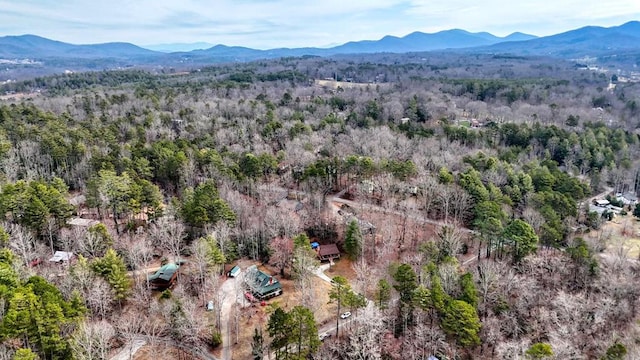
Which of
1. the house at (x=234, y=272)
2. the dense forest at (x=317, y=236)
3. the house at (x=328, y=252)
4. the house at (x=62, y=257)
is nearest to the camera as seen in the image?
the dense forest at (x=317, y=236)

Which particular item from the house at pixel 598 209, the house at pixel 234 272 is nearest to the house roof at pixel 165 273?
the house at pixel 234 272

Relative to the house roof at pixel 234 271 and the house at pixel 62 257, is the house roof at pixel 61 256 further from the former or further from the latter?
the house roof at pixel 234 271

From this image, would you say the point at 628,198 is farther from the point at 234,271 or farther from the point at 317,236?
the point at 234,271

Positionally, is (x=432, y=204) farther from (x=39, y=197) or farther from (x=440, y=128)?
(x=39, y=197)

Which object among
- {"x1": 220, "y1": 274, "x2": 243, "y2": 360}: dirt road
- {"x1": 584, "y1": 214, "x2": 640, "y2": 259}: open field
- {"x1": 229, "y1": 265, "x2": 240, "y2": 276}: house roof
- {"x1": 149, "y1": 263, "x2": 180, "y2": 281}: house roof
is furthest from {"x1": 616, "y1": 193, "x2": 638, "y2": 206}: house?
{"x1": 149, "y1": 263, "x2": 180, "y2": 281}: house roof

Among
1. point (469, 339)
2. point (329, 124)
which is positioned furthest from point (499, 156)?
point (469, 339)

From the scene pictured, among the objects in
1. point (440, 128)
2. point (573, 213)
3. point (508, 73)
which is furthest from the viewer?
point (508, 73)

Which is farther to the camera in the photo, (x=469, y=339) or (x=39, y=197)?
(x=39, y=197)
